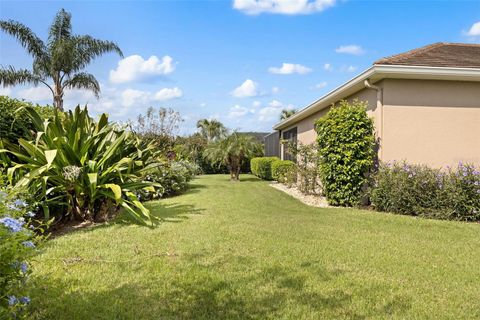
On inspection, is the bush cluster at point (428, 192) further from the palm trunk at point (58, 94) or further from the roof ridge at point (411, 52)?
the palm trunk at point (58, 94)

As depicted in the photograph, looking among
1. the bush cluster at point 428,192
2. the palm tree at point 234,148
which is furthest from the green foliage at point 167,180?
the palm tree at point 234,148

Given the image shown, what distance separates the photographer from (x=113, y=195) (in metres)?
6.46

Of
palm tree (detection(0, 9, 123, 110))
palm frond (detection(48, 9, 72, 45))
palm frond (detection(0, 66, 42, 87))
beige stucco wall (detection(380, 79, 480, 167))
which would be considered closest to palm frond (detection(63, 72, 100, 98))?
palm tree (detection(0, 9, 123, 110))

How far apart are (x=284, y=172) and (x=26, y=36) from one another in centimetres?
1571

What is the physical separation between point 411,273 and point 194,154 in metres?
22.5

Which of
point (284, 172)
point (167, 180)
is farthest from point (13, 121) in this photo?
point (284, 172)

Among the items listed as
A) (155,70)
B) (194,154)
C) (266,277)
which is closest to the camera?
(266,277)

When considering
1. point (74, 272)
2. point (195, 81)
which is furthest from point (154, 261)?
point (195, 81)

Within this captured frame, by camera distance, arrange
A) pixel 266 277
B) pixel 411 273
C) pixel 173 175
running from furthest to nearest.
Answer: pixel 173 175 → pixel 411 273 → pixel 266 277

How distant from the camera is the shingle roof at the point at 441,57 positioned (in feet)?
28.6

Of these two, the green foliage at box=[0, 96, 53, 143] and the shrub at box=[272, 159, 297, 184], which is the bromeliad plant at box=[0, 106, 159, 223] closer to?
the green foliage at box=[0, 96, 53, 143]

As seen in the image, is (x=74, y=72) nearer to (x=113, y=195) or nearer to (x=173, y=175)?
(x=173, y=175)

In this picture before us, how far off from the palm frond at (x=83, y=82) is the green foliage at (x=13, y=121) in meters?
15.0

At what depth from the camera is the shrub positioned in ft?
47.5
